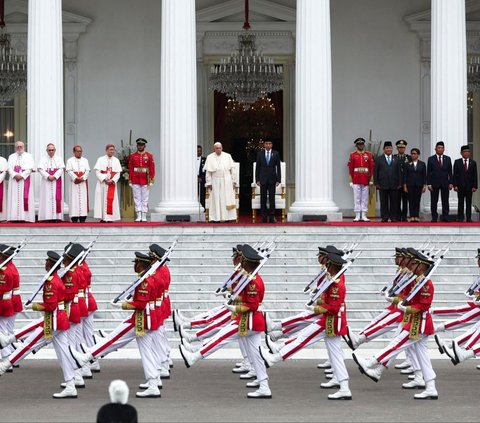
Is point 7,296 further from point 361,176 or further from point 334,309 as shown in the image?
point 361,176

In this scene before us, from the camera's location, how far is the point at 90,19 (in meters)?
31.2

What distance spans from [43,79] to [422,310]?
13.8m

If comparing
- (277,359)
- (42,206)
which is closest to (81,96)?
(42,206)

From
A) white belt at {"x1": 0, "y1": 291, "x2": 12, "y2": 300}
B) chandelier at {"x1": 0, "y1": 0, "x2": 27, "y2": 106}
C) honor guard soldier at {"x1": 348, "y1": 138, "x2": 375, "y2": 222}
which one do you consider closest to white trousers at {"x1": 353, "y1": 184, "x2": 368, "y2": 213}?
honor guard soldier at {"x1": 348, "y1": 138, "x2": 375, "y2": 222}

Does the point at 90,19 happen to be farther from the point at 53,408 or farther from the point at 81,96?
the point at 53,408

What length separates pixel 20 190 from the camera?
24844 millimetres

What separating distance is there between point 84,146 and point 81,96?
128cm

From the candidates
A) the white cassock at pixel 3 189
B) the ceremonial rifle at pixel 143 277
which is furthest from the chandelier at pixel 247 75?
the ceremonial rifle at pixel 143 277

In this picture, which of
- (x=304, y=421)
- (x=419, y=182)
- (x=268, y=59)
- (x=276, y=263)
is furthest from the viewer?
(x=268, y=59)

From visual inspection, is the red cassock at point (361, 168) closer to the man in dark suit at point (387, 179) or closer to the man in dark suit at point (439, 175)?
the man in dark suit at point (387, 179)

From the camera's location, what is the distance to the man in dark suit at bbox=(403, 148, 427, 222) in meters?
24.7

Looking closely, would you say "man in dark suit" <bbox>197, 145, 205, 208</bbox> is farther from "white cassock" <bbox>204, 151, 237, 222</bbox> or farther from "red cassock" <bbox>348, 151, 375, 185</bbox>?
"red cassock" <bbox>348, 151, 375, 185</bbox>

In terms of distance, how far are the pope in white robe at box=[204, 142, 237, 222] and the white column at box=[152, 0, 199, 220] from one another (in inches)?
20.3

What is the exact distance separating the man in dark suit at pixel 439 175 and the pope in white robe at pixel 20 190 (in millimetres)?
7961
